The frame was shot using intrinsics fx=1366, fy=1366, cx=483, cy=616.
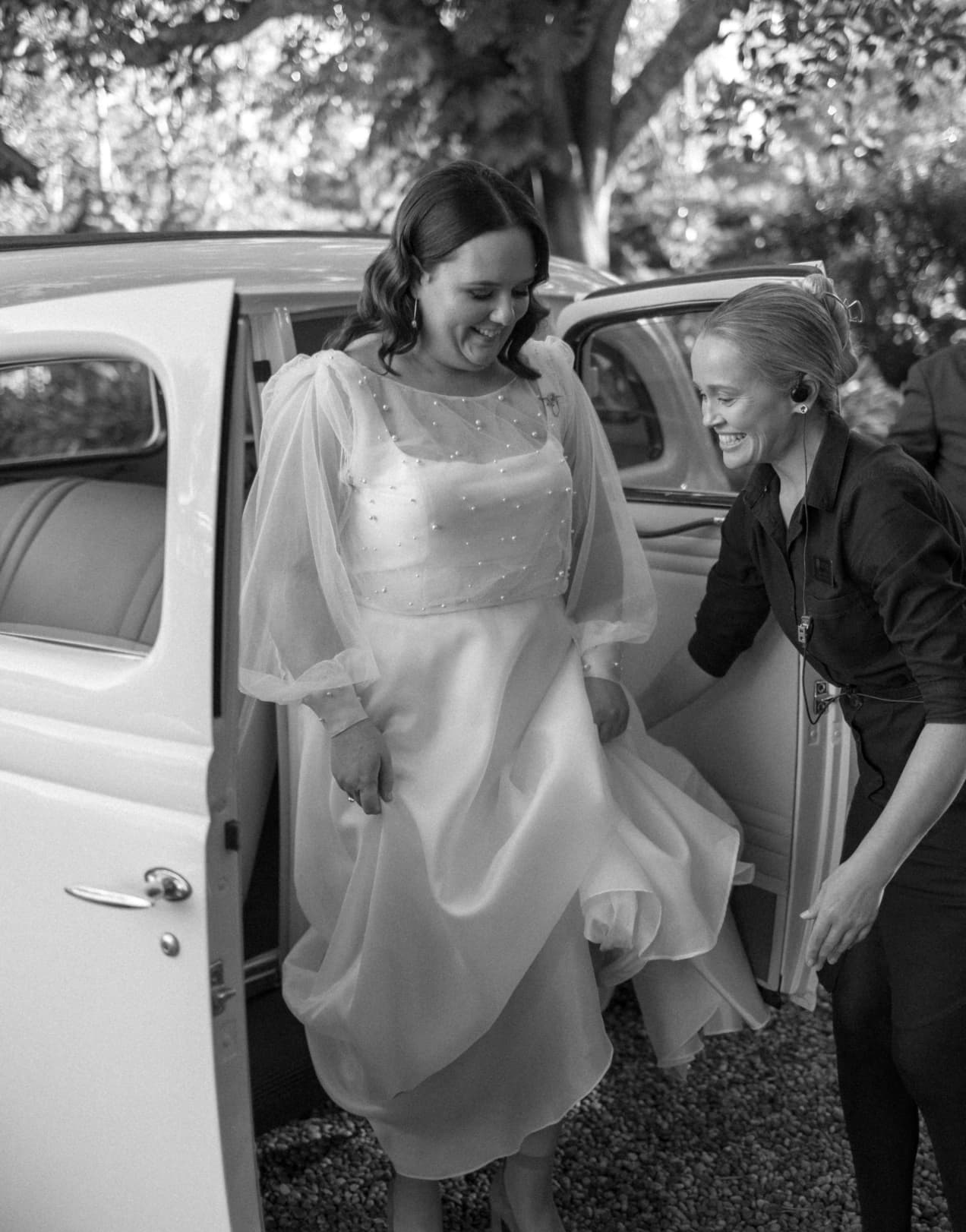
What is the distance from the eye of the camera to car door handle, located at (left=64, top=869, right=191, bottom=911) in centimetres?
178

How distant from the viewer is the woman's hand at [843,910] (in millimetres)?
2008

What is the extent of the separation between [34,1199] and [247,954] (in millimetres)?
882

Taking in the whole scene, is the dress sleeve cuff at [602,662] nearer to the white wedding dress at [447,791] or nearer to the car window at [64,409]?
the white wedding dress at [447,791]

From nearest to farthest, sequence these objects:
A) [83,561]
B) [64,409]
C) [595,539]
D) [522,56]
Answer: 1. [83,561]
2. [595,539]
3. [522,56]
4. [64,409]

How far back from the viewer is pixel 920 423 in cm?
388

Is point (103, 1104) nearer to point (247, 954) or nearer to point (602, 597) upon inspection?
point (247, 954)

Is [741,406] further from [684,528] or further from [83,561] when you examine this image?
[83,561]

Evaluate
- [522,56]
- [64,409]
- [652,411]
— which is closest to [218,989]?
[652,411]

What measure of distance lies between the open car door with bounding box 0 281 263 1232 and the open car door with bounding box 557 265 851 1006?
1.34 metres

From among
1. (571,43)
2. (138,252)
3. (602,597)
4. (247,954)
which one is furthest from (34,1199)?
(571,43)

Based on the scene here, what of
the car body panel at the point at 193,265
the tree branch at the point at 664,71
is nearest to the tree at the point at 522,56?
the tree branch at the point at 664,71

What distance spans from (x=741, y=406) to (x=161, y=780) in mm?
1055

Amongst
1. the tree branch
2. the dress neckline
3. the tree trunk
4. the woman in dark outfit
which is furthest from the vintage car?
the tree trunk

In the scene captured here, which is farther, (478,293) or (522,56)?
(522,56)
